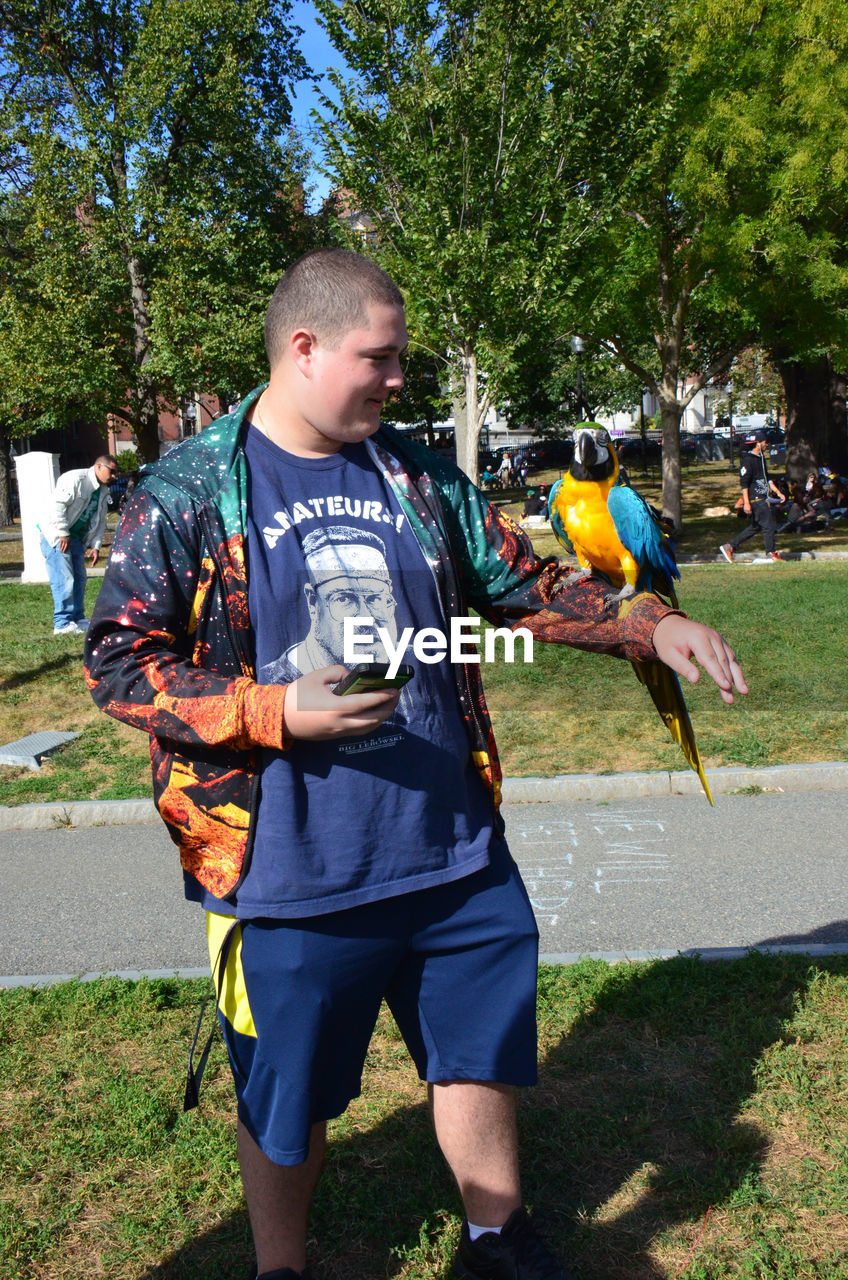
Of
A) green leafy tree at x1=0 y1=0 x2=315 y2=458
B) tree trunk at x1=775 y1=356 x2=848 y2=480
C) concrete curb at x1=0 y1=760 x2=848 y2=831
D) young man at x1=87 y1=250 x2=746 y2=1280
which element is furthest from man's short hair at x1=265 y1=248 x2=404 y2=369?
tree trunk at x1=775 y1=356 x2=848 y2=480

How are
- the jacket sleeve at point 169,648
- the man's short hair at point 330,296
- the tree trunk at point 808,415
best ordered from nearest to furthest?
the jacket sleeve at point 169,648 → the man's short hair at point 330,296 → the tree trunk at point 808,415

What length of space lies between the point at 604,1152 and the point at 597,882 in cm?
222

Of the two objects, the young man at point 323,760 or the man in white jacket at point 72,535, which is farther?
the man in white jacket at point 72,535

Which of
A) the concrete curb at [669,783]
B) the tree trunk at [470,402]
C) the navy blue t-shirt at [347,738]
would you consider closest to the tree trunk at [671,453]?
the tree trunk at [470,402]

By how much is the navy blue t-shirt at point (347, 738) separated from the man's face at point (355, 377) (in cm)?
13

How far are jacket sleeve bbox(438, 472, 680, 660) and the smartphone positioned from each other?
24.0 inches

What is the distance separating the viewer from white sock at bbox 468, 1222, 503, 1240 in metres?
2.27

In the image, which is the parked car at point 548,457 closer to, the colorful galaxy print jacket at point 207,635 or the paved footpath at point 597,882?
the paved footpath at point 597,882

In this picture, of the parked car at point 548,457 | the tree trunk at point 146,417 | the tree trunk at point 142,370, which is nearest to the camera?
the tree trunk at point 142,370

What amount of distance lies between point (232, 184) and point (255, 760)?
976 inches

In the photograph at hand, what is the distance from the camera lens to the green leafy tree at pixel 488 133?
14.6 meters

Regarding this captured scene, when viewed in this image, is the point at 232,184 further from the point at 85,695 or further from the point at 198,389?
the point at 85,695

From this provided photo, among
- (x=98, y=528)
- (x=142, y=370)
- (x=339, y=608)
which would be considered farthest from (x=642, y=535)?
(x=142, y=370)

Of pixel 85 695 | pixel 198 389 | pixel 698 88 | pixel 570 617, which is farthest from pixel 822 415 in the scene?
pixel 570 617
